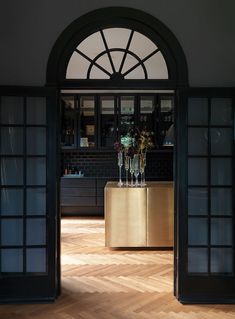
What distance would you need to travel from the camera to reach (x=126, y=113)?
8445 millimetres

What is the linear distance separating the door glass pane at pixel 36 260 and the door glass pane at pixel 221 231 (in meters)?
1.79

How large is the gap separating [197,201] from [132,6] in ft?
7.00

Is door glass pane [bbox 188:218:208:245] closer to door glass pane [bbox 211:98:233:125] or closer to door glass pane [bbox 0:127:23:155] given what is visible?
door glass pane [bbox 211:98:233:125]

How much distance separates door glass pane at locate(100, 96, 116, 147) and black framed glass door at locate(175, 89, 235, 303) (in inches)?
190

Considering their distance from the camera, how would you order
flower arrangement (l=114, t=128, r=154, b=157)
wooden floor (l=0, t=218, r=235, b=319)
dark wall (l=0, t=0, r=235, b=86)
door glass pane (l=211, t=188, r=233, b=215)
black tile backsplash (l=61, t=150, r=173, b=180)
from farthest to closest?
black tile backsplash (l=61, t=150, r=173, b=180) → flower arrangement (l=114, t=128, r=154, b=157) → door glass pane (l=211, t=188, r=233, b=215) → dark wall (l=0, t=0, r=235, b=86) → wooden floor (l=0, t=218, r=235, b=319)

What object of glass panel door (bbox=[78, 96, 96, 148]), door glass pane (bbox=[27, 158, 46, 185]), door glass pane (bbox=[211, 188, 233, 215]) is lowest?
door glass pane (bbox=[211, 188, 233, 215])

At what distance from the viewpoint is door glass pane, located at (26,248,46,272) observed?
371 cm

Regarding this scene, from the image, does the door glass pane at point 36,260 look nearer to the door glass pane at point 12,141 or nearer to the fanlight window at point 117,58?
the door glass pane at point 12,141

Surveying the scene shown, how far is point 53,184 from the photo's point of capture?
3670 mm

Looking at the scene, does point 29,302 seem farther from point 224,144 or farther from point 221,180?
point 224,144

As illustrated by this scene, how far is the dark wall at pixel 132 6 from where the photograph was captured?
363 cm

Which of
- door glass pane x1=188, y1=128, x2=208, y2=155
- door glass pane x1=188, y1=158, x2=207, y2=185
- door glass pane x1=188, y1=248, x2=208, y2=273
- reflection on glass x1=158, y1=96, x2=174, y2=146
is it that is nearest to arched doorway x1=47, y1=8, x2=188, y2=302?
door glass pane x1=188, y1=128, x2=208, y2=155

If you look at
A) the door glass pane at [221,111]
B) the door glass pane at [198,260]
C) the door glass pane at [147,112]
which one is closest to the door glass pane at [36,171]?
the door glass pane at [198,260]

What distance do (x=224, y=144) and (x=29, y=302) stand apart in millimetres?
2604
